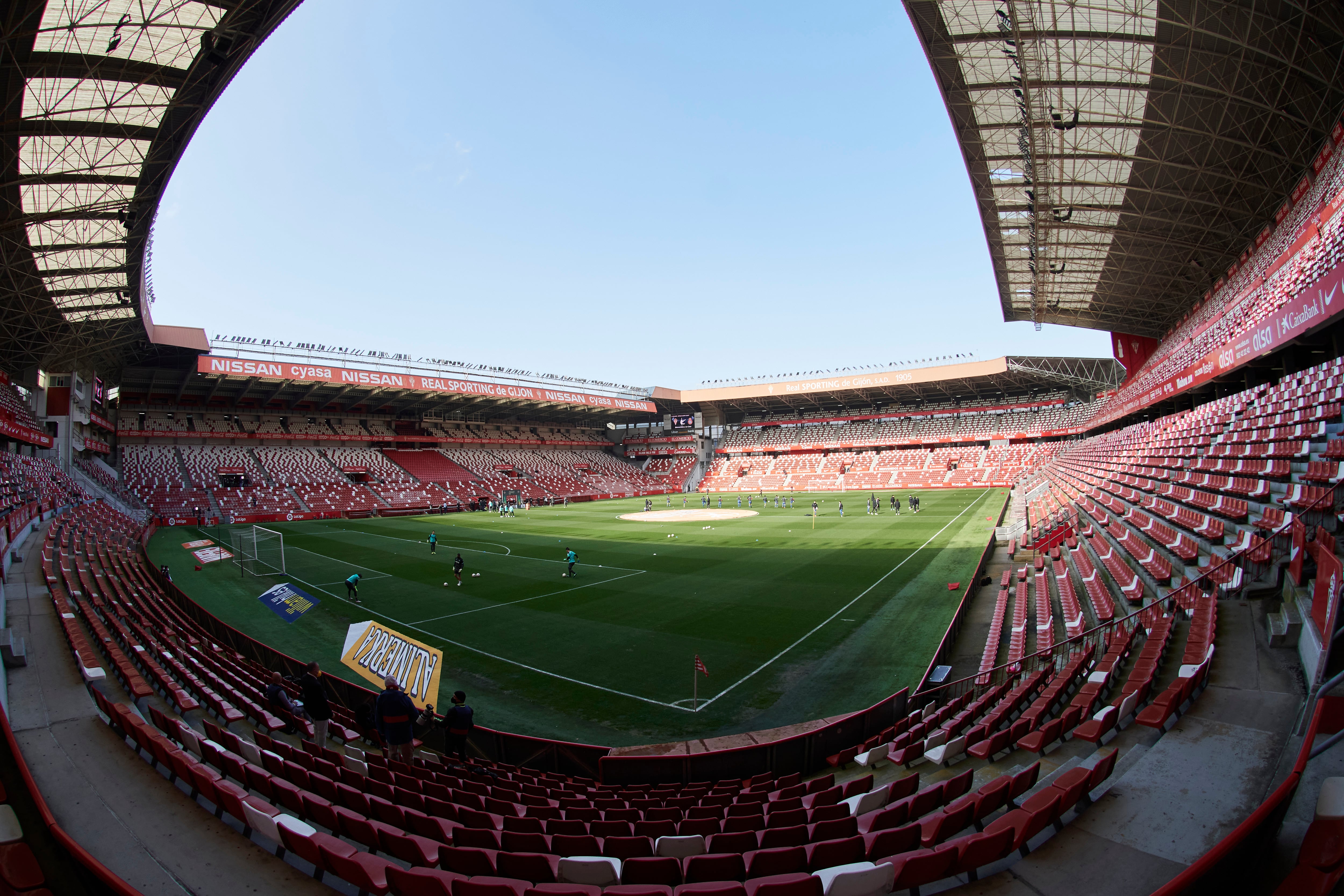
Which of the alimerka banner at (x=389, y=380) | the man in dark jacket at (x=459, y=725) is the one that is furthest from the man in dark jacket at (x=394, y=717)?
the alimerka banner at (x=389, y=380)

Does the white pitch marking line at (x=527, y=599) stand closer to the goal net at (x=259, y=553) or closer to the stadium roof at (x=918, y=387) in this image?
the goal net at (x=259, y=553)

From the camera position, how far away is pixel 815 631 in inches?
619

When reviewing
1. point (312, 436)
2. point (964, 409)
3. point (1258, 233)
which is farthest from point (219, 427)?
point (964, 409)

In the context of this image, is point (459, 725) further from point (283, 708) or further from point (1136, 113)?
point (1136, 113)

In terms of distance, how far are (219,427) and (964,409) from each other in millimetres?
81115

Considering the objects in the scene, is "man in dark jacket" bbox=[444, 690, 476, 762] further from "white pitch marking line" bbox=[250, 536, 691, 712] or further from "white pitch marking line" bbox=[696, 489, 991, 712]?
"white pitch marking line" bbox=[696, 489, 991, 712]

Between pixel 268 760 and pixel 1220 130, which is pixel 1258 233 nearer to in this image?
pixel 1220 130

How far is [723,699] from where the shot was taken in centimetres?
1173

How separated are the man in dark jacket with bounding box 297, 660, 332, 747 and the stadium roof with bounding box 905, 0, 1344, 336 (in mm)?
A: 24000

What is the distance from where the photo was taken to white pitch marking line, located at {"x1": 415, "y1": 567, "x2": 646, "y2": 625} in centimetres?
1803

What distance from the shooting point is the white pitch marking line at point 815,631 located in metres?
12.0

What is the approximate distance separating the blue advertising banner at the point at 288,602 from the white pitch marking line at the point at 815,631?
1396 centimetres

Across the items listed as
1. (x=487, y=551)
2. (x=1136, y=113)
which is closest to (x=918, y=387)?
(x=1136, y=113)

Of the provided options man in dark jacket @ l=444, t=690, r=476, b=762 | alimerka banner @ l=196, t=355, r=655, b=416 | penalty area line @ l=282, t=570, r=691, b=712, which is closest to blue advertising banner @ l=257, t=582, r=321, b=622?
penalty area line @ l=282, t=570, r=691, b=712
